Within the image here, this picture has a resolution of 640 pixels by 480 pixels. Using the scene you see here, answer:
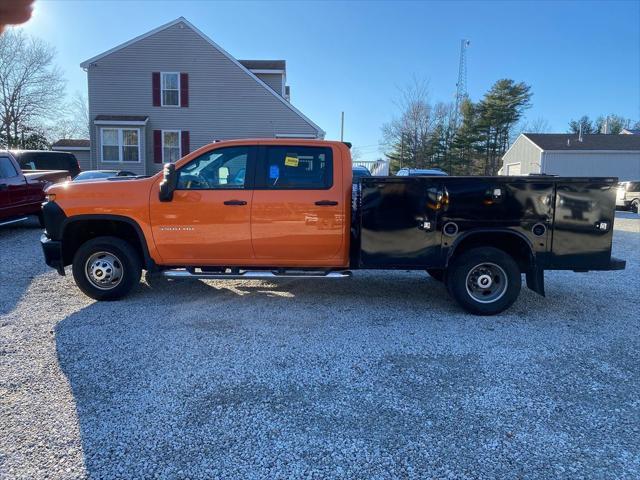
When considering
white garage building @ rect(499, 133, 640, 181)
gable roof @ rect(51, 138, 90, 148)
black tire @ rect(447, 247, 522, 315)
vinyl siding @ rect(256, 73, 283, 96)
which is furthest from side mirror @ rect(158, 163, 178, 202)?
white garage building @ rect(499, 133, 640, 181)

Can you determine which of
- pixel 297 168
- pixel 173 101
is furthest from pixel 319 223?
pixel 173 101

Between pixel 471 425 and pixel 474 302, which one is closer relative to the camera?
pixel 471 425

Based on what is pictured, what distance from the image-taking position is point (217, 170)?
5.56 m

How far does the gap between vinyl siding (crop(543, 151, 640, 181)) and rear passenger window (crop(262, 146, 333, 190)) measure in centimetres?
3261

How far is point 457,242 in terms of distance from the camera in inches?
208

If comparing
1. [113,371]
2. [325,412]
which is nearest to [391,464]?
[325,412]

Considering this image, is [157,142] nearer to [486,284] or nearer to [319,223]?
[319,223]

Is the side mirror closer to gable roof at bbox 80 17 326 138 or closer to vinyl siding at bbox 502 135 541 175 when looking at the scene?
gable roof at bbox 80 17 326 138

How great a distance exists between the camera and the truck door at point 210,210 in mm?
5461

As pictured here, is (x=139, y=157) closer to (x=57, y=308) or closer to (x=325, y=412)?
(x=57, y=308)

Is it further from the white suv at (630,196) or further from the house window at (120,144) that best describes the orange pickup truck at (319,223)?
the white suv at (630,196)

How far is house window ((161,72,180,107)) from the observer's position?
2306 cm

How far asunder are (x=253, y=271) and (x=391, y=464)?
3.33 metres

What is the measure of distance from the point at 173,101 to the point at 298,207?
20394 mm
